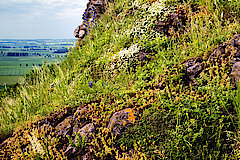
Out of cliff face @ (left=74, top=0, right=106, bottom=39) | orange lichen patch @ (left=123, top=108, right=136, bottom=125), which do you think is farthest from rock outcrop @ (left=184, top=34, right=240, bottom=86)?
cliff face @ (left=74, top=0, right=106, bottom=39)

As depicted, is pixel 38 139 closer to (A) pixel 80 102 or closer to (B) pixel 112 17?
(A) pixel 80 102

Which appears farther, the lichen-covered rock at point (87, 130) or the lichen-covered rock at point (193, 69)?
the lichen-covered rock at point (193, 69)

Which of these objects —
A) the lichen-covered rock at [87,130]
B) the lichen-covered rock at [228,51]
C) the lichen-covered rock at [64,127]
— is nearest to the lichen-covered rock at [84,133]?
the lichen-covered rock at [87,130]

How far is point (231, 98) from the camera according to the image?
9.84 ft

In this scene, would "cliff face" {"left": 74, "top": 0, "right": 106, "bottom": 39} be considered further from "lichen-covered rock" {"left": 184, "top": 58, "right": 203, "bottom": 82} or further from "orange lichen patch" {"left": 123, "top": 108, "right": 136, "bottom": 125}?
"orange lichen patch" {"left": 123, "top": 108, "right": 136, "bottom": 125}

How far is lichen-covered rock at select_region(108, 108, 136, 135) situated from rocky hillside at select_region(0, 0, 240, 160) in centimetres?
2

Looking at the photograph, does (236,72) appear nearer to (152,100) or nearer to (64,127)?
(152,100)

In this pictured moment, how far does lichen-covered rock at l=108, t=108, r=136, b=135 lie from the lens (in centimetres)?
342

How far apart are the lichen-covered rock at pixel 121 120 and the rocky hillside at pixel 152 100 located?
0.06 ft

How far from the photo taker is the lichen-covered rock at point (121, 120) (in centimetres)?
342

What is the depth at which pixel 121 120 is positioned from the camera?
351 cm

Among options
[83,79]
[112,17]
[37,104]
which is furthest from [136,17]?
[37,104]

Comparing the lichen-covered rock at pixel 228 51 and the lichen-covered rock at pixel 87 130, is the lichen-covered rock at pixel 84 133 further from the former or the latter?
the lichen-covered rock at pixel 228 51

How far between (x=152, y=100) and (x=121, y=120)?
2.48 feet
